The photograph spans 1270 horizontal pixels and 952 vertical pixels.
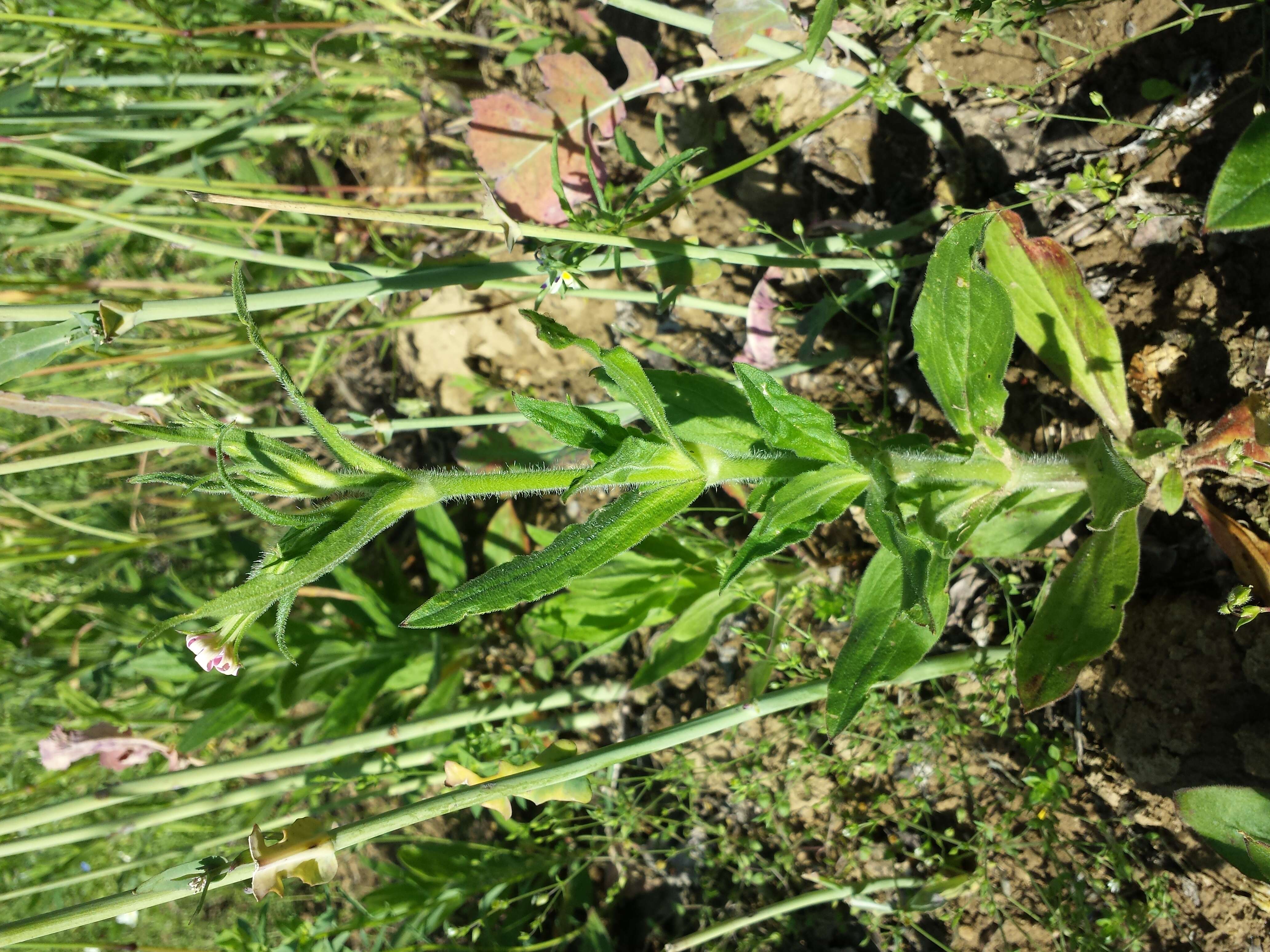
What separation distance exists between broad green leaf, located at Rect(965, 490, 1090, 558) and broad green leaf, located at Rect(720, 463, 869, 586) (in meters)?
0.60

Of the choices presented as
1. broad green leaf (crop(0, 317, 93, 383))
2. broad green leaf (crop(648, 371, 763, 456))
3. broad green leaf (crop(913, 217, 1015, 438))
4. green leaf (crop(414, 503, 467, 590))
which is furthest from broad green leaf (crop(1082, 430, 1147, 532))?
broad green leaf (crop(0, 317, 93, 383))

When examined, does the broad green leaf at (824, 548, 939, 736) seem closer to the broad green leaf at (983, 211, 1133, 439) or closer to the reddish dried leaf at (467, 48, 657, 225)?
the broad green leaf at (983, 211, 1133, 439)

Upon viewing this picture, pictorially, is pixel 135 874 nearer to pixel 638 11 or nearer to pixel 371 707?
pixel 371 707

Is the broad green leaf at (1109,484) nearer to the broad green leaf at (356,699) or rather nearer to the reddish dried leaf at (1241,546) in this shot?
the reddish dried leaf at (1241,546)

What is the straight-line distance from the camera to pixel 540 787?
2.03m

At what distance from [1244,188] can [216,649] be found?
7.68ft

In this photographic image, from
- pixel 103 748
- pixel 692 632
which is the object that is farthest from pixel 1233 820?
pixel 103 748

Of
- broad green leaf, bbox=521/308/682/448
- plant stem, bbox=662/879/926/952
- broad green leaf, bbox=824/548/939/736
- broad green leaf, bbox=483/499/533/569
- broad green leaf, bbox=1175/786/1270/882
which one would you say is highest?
broad green leaf, bbox=521/308/682/448

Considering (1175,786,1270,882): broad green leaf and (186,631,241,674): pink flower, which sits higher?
(186,631,241,674): pink flower

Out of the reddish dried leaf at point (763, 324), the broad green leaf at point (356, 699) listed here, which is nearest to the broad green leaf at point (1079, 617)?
the reddish dried leaf at point (763, 324)

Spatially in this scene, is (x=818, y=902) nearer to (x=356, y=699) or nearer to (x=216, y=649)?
(x=356, y=699)

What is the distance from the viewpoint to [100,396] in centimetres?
346

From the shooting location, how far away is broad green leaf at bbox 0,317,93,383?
206 centimetres

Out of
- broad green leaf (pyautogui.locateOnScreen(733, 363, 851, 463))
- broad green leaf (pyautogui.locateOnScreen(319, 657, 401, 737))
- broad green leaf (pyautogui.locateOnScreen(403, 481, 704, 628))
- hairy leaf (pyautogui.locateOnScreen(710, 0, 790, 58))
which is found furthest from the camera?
broad green leaf (pyautogui.locateOnScreen(319, 657, 401, 737))
